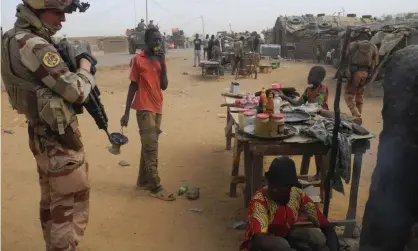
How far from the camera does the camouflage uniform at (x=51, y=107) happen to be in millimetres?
2223

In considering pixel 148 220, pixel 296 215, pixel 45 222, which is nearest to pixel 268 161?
pixel 148 220

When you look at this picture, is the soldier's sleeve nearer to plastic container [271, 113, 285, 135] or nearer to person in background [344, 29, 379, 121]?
plastic container [271, 113, 285, 135]

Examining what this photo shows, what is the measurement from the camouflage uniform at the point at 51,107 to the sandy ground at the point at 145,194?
1.05m

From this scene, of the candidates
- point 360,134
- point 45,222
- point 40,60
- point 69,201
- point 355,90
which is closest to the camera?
point 40,60

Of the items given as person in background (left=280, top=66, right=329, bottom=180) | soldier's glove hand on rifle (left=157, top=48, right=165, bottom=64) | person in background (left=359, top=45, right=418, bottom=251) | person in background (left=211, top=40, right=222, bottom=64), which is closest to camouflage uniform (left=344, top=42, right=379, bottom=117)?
person in background (left=280, top=66, right=329, bottom=180)

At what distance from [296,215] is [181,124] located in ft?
18.2

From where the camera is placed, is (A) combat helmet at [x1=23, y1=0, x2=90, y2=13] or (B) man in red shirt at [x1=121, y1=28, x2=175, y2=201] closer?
(A) combat helmet at [x1=23, y1=0, x2=90, y2=13]

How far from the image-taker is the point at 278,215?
279 centimetres

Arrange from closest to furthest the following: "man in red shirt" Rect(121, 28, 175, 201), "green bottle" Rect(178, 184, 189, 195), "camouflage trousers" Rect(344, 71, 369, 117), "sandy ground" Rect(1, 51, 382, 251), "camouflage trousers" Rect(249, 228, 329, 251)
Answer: "camouflage trousers" Rect(249, 228, 329, 251) → "sandy ground" Rect(1, 51, 382, 251) → "man in red shirt" Rect(121, 28, 175, 201) → "green bottle" Rect(178, 184, 189, 195) → "camouflage trousers" Rect(344, 71, 369, 117)

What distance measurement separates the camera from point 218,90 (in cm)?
1291

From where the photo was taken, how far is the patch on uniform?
86.4 inches

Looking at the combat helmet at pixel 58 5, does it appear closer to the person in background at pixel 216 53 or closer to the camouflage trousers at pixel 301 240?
the camouflage trousers at pixel 301 240

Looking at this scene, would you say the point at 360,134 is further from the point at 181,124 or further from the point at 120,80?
the point at 120,80

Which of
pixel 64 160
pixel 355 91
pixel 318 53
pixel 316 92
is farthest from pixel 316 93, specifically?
pixel 318 53
